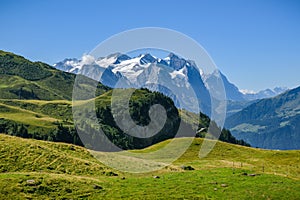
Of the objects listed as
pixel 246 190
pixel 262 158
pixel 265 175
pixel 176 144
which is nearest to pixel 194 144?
pixel 176 144

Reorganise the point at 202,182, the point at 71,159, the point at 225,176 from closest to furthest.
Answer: the point at 202,182
the point at 225,176
the point at 71,159

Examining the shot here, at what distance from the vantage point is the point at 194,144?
4424 inches

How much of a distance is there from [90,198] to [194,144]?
2917 inches

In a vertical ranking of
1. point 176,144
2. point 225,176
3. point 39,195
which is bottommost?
point 39,195

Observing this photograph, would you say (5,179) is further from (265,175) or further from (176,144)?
(176,144)

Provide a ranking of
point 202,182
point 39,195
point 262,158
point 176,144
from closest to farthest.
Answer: point 39,195, point 202,182, point 262,158, point 176,144

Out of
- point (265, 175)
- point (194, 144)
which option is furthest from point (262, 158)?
point (265, 175)

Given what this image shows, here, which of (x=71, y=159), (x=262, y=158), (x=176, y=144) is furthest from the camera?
(x=176, y=144)

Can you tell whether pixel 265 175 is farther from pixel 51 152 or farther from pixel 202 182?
pixel 51 152

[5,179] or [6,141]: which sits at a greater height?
[6,141]

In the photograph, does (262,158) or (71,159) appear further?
(262,158)

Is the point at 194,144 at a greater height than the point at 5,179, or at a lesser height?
greater

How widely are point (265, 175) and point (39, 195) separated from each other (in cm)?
3216

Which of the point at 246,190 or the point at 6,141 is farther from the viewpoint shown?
the point at 6,141
